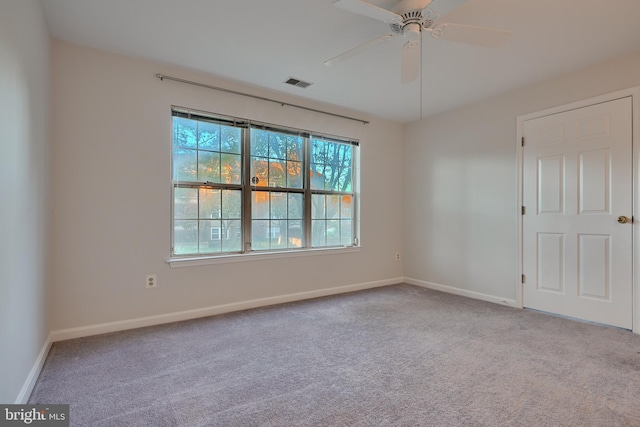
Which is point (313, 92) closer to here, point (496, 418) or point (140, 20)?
point (140, 20)

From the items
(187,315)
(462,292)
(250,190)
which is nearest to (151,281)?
(187,315)

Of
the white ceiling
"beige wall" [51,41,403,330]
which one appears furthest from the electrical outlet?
the white ceiling

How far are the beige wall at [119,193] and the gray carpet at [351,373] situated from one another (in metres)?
0.32

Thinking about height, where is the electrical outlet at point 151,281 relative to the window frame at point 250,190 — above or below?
below

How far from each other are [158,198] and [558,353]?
11.6ft

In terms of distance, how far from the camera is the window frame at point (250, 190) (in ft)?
10.1

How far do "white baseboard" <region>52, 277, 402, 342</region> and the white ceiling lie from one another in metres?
2.36

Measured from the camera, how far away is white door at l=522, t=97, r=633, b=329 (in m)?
2.82

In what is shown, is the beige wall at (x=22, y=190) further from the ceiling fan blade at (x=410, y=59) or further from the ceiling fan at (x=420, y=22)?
the ceiling fan blade at (x=410, y=59)

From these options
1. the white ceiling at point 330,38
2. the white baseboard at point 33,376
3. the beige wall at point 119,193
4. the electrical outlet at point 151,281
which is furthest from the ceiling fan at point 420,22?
the white baseboard at point 33,376

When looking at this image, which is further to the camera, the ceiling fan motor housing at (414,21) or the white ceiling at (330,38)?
the white ceiling at (330,38)

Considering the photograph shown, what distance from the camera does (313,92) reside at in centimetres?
364

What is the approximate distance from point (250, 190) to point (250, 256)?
0.72 m

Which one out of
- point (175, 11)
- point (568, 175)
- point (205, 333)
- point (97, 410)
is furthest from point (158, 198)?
point (568, 175)
